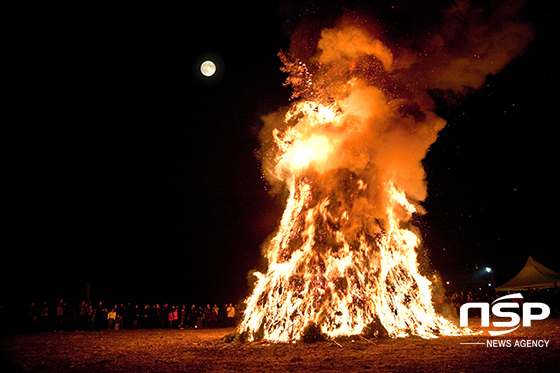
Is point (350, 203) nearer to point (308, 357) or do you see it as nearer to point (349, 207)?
point (349, 207)

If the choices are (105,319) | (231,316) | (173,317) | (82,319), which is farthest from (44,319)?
(231,316)

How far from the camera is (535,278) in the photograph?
2186 centimetres

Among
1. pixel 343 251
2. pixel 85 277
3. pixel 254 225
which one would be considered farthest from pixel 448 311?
pixel 85 277

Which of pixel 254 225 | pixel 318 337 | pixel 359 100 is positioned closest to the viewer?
pixel 318 337

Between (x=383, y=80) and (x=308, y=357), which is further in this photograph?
(x=383, y=80)

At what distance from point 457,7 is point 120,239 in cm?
2904

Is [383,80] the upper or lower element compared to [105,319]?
upper

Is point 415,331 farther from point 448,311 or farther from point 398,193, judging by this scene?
point 448,311

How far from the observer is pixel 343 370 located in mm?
7133

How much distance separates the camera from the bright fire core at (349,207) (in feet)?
39.2

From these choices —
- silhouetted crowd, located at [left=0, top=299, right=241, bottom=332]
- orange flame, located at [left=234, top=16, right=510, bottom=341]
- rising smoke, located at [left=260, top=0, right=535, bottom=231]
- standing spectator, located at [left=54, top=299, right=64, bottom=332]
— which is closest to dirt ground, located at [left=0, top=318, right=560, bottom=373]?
orange flame, located at [left=234, top=16, right=510, bottom=341]

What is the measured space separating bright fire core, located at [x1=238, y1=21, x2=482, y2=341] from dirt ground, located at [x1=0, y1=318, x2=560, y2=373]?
1.02m

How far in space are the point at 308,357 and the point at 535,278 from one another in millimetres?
18664

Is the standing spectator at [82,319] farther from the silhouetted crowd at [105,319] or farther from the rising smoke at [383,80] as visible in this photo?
the rising smoke at [383,80]
